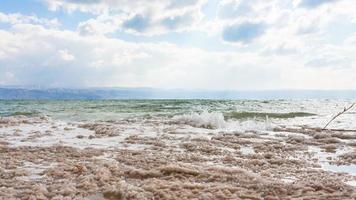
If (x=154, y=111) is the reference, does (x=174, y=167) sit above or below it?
above

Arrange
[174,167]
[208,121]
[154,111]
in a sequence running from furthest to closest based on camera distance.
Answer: [154,111]
[208,121]
[174,167]

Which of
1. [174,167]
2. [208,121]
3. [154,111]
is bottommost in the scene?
[154,111]

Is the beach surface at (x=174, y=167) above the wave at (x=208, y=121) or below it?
below

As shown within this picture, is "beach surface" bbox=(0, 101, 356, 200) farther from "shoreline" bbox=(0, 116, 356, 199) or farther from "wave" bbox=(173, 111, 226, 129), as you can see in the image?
"wave" bbox=(173, 111, 226, 129)

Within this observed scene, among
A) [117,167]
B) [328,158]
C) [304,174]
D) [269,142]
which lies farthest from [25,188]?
[269,142]

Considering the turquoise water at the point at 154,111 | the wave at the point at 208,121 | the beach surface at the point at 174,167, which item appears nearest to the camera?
the beach surface at the point at 174,167

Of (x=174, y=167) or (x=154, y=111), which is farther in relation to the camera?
(x=154, y=111)

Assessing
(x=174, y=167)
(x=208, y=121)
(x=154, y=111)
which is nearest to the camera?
(x=174, y=167)

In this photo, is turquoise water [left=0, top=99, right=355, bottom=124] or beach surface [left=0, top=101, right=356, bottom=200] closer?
beach surface [left=0, top=101, right=356, bottom=200]

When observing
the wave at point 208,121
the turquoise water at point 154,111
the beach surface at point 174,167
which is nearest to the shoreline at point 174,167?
the beach surface at point 174,167

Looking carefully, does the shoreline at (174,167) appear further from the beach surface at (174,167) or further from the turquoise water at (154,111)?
the turquoise water at (154,111)

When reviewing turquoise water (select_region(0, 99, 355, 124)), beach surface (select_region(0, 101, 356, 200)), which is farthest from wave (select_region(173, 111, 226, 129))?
turquoise water (select_region(0, 99, 355, 124))

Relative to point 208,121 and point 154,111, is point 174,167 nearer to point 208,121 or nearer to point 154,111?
point 208,121

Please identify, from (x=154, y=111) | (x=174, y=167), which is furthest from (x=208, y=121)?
(x=154, y=111)
